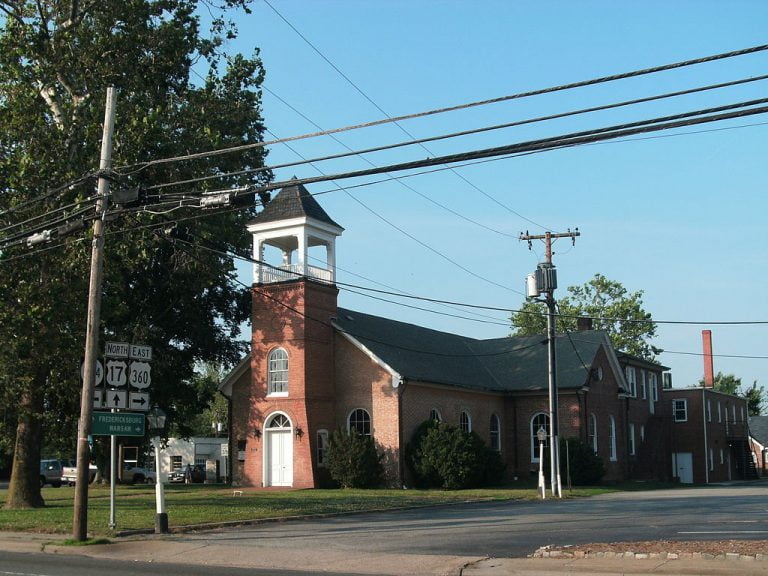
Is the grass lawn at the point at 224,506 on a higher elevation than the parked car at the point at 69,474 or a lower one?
higher

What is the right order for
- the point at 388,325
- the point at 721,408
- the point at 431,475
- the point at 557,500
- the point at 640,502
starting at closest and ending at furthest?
the point at 640,502 < the point at 557,500 < the point at 431,475 < the point at 388,325 < the point at 721,408

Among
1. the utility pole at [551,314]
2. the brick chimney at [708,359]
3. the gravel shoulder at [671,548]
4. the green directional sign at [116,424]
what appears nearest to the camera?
the gravel shoulder at [671,548]

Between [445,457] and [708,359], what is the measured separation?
131 feet

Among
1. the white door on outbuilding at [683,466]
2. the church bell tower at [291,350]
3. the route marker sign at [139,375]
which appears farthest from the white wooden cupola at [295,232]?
the white door on outbuilding at [683,466]

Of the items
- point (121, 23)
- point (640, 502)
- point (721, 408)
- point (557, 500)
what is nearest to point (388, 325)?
point (557, 500)

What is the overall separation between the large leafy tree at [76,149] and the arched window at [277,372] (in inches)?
302

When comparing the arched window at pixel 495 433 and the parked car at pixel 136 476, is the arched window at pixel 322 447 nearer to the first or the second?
the arched window at pixel 495 433

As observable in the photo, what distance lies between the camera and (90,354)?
18672 mm

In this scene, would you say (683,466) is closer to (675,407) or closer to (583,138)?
(675,407)

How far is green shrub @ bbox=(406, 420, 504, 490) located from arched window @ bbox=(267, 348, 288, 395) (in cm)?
591

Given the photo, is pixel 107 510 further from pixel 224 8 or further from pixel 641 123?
pixel 641 123

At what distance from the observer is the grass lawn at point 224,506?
21.2m

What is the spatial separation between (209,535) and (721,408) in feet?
170

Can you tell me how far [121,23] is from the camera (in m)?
27.5
